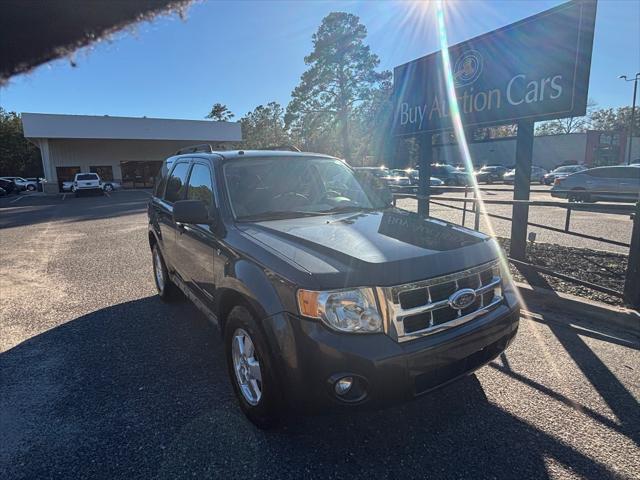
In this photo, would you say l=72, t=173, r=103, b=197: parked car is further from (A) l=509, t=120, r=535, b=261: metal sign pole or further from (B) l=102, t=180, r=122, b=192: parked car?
(A) l=509, t=120, r=535, b=261: metal sign pole

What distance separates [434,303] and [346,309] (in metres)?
0.54

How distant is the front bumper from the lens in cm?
215

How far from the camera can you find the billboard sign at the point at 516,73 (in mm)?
5414

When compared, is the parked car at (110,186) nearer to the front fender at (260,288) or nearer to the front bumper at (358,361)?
the front fender at (260,288)

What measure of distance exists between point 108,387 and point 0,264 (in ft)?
21.2

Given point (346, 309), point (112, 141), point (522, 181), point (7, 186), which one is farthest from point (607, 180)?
point (7, 186)

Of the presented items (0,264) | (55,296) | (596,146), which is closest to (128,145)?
(0,264)

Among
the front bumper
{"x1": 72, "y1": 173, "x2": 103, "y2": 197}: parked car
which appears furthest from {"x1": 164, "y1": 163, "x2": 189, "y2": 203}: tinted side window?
{"x1": 72, "y1": 173, "x2": 103, "y2": 197}: parked car

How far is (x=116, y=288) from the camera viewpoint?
599cm

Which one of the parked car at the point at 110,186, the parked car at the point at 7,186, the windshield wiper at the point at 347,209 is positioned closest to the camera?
the windshield wiper at the point at 347,209

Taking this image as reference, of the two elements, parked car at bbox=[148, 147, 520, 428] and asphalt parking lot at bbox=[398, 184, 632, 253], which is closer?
parked car at bbox=[148, 147, 520, 428]

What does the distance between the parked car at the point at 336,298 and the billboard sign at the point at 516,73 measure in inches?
148

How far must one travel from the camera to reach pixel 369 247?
2531mm

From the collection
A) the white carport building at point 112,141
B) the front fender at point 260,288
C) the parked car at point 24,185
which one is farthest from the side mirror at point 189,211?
the parked car at point 24,185
